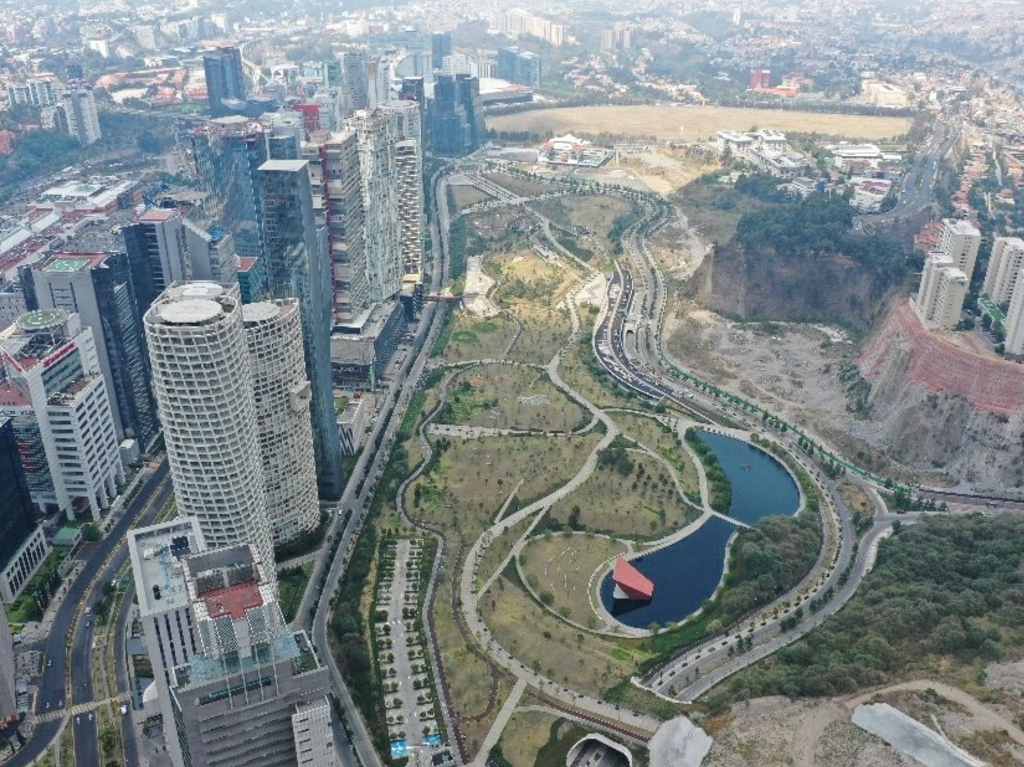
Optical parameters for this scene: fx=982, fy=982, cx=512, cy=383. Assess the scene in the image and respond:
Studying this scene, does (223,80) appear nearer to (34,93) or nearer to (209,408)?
(34,93)

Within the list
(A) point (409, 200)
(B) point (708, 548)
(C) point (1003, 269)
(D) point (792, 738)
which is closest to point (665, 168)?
(A) point (409, 200)

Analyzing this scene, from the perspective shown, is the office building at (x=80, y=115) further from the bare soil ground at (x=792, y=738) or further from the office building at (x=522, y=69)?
the bare soil ground at (x=792, y=738)

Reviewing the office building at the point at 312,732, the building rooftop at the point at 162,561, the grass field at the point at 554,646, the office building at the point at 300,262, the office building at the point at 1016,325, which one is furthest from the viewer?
the office building at the point at 1016,325

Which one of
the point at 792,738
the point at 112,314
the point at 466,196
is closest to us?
the point at 792,738

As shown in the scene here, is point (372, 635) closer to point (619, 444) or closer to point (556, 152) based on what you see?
point (619, 444)

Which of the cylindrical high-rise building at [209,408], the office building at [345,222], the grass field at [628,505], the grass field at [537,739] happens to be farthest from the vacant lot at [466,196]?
the grass field at [537,739]

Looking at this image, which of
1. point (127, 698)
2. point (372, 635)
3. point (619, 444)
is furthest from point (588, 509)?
point (127, 698)
